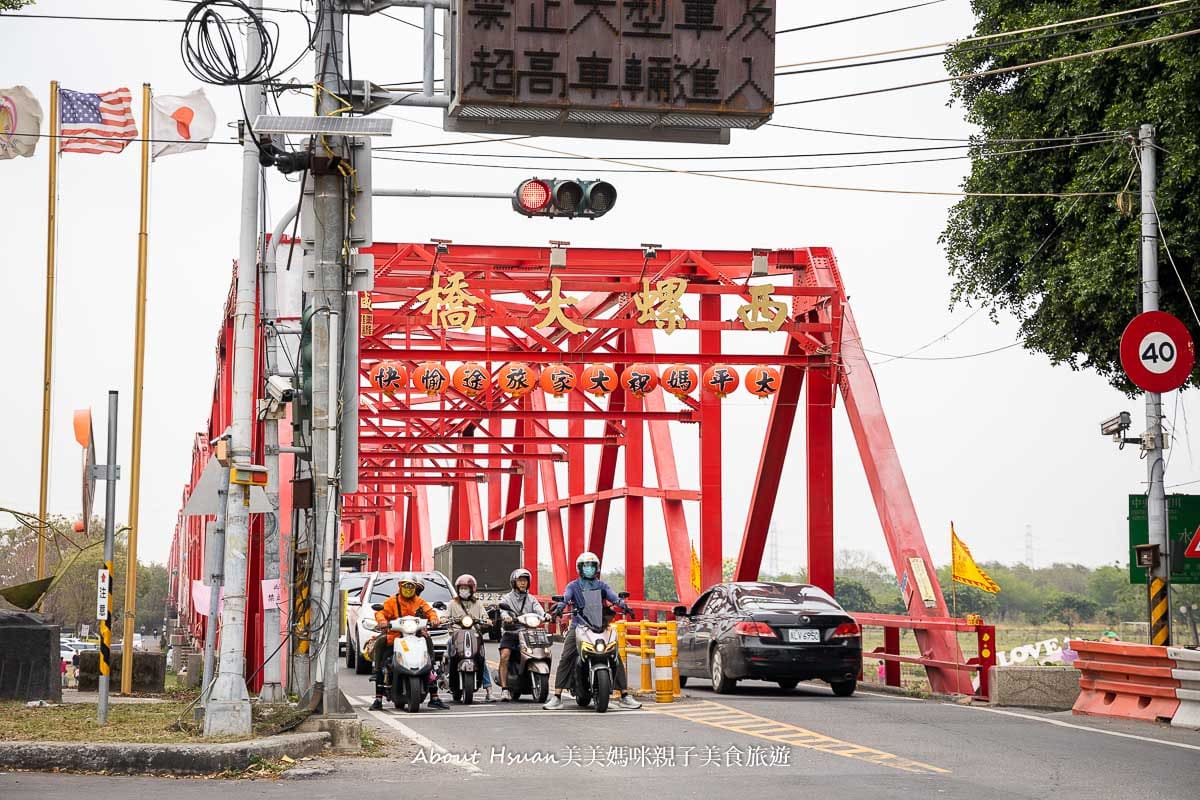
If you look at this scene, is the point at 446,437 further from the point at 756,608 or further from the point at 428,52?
the point at 428,52

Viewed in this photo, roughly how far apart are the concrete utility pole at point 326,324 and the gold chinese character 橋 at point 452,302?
12253mm

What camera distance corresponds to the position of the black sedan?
18.9 meters

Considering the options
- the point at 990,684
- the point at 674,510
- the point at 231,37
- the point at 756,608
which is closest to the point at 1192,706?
the point at 990,684

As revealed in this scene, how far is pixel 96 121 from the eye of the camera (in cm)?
2753

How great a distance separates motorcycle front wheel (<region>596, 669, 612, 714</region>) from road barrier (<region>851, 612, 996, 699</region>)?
5.32 meters

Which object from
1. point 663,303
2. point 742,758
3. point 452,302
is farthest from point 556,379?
point 742,758

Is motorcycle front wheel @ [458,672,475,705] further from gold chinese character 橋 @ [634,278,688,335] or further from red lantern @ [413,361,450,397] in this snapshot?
red lantern @ [413,361,450,397]

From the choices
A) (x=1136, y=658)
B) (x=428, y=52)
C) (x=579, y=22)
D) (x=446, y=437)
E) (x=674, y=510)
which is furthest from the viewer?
(x=446, y=437)

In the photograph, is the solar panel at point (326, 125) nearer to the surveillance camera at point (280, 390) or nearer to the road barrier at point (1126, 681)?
the surveillance camera at point (280, 390)

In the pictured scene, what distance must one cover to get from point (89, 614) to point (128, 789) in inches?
3537

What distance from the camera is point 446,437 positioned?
143 feet

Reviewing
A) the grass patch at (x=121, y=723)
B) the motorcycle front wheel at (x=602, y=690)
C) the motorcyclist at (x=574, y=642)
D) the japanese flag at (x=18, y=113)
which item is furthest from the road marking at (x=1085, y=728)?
the japanese flag at (x=18, y=113)

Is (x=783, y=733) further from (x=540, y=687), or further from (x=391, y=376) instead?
(x=391, y=376)

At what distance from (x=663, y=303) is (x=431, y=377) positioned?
4.77 m
